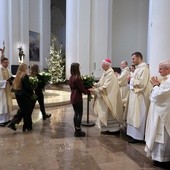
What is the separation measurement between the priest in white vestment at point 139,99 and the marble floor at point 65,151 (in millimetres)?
385

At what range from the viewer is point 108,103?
6383 millimetres

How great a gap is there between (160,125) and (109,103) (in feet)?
7.10

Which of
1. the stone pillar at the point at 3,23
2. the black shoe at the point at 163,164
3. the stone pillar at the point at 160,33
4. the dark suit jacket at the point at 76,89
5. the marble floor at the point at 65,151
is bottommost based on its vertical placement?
the marble floor at the point at 65,151

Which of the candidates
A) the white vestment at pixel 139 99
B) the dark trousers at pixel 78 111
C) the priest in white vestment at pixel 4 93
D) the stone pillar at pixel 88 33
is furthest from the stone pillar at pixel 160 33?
the stone pillar at pixel 88 33

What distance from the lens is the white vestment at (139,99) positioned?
18.6 ft

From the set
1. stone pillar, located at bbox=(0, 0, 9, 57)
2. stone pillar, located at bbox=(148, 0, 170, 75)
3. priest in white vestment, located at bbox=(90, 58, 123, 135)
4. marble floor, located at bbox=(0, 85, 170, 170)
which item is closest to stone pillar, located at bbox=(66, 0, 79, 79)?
stone pillar, located at bbox=(0, 0, 9, 57)

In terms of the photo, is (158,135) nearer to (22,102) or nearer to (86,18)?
(22,102)

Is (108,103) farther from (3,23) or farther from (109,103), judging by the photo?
(3,23)

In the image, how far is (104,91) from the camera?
21.1 ft

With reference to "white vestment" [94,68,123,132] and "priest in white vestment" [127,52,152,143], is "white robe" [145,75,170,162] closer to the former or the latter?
"priest in white vestment" [127,52,152,143]

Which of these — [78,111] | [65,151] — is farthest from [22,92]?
[65,151]

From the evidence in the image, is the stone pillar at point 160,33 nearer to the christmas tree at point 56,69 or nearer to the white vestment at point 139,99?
the white vestment at point 139,99

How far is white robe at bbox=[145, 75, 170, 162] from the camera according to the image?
4.26 m

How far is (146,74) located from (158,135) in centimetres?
171
